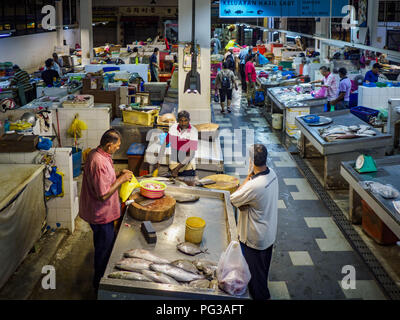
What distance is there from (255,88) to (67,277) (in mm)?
11185

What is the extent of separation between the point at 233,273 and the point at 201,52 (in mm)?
6663

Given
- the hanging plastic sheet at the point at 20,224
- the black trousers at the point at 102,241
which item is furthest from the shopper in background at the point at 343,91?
the black trousers at the point at 102,241

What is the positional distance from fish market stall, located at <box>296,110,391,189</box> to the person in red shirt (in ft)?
13.9

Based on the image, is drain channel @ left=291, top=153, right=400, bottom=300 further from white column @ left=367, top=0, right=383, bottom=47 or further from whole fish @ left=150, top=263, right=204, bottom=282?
white column @ left=367, top=0, right=383, bottom=47

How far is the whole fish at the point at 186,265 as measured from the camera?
10.6 ft

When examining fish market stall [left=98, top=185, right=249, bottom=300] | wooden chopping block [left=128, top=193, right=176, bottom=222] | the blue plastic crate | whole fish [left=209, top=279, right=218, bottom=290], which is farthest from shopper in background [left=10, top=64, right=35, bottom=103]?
whole fish [left=209, top=279, right=218, bottom=290]

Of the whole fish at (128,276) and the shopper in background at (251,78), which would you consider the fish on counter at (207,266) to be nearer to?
the whole fish at (128,276)

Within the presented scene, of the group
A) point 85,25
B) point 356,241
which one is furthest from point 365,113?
point 85,25

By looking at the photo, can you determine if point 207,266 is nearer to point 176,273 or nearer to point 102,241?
point 176,273

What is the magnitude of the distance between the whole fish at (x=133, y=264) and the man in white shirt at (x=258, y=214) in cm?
119

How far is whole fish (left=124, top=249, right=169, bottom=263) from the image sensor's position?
10.9 feet

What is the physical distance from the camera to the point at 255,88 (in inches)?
584

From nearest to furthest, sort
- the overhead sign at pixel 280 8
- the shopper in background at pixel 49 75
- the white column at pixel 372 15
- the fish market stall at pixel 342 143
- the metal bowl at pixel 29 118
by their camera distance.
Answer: the metal bowl at pixel 29 118 → the fish market stall at pixel 342 143 → the overhead sign at pixel 280 8 → the shopper in background at pixel 49 75 → the white column at pixel 372 15
